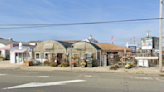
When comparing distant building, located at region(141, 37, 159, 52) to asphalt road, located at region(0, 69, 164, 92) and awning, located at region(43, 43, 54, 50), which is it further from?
awning, located at region(43, 43, 54, 50)

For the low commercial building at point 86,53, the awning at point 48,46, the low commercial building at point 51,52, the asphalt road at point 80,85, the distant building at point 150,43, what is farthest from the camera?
the awning at point 48,46

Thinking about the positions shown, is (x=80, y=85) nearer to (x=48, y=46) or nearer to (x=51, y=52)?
(x=51, y=52)

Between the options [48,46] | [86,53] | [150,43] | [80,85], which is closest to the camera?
[80,85]

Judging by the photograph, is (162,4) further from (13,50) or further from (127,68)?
(13,50)

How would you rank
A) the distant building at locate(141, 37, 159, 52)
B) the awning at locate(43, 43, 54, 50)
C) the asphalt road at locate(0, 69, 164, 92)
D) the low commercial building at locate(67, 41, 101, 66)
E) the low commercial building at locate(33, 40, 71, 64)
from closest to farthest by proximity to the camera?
the asphalt road at locate(0, 69, 164, 92) → the distant building at locate(141, 37, 159, 52) → the low commercial building at locate(67, 41, 101, 66) → the low commercial building at locate(33, 40, 71, 64) → the awning at locate(43, 43, 54, 50)

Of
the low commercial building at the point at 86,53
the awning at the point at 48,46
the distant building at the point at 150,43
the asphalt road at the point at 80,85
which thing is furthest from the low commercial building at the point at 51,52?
the asphalt road at the point at 80,85

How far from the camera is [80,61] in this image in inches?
845

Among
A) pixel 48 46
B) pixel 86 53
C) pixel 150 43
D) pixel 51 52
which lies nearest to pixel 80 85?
pixel 86 53

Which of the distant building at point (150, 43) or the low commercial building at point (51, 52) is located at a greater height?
the distant building at point (150, 43)

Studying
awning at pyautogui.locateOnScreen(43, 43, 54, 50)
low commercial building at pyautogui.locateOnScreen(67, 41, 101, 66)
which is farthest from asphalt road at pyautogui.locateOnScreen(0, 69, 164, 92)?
awning at pyautogui.locateOnScreen(43, 43, 54, 50)

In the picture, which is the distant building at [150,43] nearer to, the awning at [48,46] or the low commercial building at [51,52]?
the low commercial building at [51,52]

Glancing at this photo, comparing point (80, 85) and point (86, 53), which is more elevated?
point (86, 53)

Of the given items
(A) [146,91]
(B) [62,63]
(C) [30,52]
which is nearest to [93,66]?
(B) [62,63]

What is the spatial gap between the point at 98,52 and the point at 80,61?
9.26 ft
